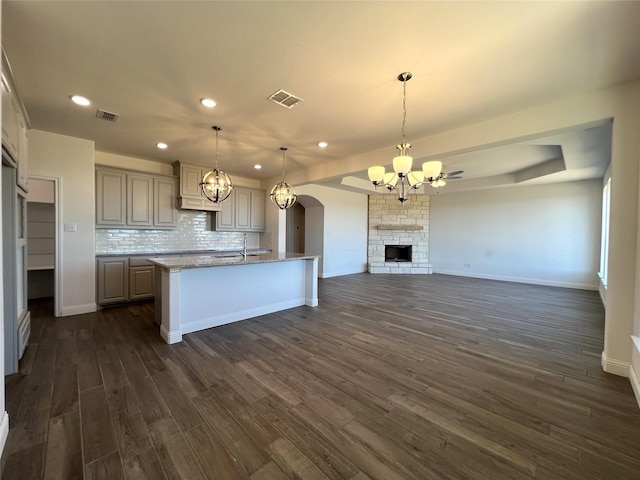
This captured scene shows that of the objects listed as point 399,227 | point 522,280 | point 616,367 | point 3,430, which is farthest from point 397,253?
point 3,430

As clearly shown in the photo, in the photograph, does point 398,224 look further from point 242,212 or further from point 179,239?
point 179,239

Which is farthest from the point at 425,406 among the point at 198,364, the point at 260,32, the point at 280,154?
the point at 280,154

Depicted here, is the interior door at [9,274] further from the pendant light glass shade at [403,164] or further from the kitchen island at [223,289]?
the pendant light glass shade at [403,164]

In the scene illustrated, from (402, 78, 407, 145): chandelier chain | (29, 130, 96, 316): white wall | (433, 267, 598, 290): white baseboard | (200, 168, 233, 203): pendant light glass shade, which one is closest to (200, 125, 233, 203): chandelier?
(200, 168, 233, 203): pendant light glass shade

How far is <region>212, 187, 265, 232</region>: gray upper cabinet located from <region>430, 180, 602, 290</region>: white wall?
17.9 feet

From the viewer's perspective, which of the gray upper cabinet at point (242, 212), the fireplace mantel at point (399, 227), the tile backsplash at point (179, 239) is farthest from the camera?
the fireplace mantel at point (399, 227)

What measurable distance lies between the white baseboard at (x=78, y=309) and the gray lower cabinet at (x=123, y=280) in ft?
0.42

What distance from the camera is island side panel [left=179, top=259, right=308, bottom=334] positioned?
3.38 meters

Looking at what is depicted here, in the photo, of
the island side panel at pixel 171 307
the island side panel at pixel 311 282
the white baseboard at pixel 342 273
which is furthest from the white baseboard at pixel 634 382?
the white baseboard at pixel 342 273

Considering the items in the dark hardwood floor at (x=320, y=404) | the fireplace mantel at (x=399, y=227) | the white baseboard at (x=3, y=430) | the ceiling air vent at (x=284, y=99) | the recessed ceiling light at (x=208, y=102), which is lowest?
the dark hardwood floor at (x=320, y=404)

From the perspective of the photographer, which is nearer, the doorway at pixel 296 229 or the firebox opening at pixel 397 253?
the firebox opening at pixel 397 253

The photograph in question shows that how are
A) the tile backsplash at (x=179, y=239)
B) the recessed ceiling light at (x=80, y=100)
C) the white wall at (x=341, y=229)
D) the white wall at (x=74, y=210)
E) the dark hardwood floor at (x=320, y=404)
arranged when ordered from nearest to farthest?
the dark hardwood floor at (x=320, y=404) → the recessed ceiling light at (x=80, y=100) → the white wall at (x=74, y=210) → the tile backsplash at (x=179, y=239) → the white wall at (x=341, y=229)

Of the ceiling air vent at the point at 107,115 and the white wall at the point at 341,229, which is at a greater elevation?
the ceiling air vent at the point at 107,115

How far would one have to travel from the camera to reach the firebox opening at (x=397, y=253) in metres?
8.88
